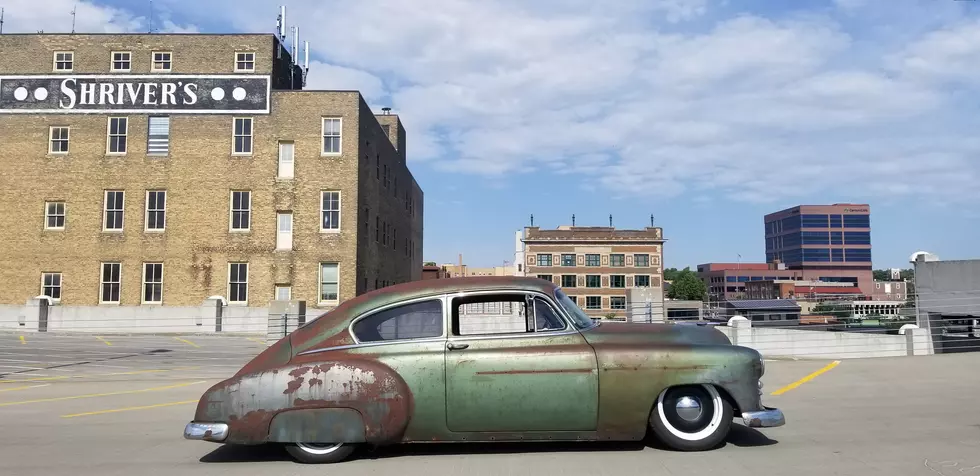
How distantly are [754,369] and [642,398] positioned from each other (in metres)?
0.96

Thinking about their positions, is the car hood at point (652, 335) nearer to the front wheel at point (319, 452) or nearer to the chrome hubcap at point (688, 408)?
the chrome hubcap at point (688, 408)

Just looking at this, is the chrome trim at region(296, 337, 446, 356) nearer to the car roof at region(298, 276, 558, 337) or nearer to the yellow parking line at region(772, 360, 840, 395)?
the car roof at region(298, 276, 558, 337)

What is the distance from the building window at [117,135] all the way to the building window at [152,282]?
20.4ft

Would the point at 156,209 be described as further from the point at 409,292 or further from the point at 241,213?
the point at 409,292

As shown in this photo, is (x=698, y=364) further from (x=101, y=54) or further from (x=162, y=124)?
(x=101, y=54)

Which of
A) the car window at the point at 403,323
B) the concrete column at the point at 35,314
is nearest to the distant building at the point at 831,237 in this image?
the concrete column at the point at 35,314

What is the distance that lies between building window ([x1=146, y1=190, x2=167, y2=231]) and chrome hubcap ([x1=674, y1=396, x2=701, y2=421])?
34.5 meters

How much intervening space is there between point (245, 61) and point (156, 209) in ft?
29.4

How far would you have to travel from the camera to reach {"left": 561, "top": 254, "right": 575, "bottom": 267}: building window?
9856 centimetres

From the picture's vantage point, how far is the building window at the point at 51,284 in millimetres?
34469

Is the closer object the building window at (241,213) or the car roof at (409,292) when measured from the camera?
the car roof at (409,292)

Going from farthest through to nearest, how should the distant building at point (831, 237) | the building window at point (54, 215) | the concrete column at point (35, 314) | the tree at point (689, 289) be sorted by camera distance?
the distant building at point (831, 237)
the tree at point (689, 289)
the building window at point (54, 215)
the concrete column at point (35, 314)

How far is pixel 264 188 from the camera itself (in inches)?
1359

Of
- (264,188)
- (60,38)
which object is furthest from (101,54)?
(264,188)
